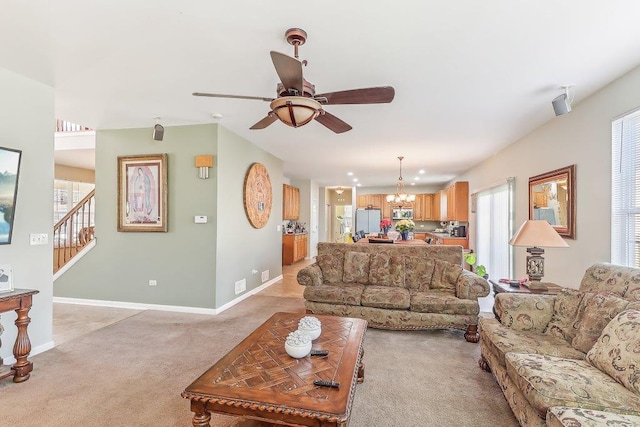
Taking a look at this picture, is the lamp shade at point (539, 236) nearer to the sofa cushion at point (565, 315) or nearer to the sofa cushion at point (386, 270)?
the sofa cushion at point (565, 315)

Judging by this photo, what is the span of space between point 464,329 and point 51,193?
15.3 feet

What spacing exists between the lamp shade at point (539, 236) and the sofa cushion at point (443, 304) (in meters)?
0.88

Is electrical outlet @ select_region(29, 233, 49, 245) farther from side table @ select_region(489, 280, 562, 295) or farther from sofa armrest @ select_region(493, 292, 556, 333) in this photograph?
side table @ select_region(489, 280, 562, 295)

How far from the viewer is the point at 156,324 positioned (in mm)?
3945

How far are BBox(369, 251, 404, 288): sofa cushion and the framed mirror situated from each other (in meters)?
1.93

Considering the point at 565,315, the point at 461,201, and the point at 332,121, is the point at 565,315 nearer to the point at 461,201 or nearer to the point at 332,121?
the point at 332,121

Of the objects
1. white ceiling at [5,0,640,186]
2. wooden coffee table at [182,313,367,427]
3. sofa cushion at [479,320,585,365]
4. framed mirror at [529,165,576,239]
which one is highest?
white ceiling at [5,0,640,186]

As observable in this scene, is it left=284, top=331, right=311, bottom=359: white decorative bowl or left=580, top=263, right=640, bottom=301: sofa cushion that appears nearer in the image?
left=284, top=331, right=311, bottom=359: white decorative bowl

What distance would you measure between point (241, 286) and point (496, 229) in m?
4.90

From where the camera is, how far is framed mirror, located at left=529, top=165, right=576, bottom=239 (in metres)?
3.52

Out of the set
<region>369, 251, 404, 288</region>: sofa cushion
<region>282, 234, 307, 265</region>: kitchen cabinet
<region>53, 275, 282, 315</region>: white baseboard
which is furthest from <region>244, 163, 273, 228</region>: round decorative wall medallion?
<region>282, 234, 307, 265</region>: kitchen cabinet

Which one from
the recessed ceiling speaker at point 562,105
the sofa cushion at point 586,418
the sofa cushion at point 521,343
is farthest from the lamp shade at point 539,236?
the sofa cushion at point 586,418

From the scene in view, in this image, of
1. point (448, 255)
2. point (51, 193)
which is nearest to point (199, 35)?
point (51, 193)

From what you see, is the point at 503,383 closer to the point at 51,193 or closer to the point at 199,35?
the point at 199,35
